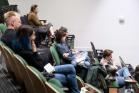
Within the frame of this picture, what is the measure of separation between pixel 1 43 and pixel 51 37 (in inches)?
108

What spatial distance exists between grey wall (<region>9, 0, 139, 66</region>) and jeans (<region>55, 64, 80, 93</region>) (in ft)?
14.0

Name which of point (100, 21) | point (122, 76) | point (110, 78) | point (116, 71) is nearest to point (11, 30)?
point (110, 78)

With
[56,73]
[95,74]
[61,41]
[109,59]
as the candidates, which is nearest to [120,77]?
[109,59]

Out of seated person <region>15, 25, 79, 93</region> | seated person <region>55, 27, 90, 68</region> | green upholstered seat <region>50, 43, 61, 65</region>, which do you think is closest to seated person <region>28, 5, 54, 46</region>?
seated person <region>55, 27, 90, 68</region>

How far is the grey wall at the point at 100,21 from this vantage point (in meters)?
8.56

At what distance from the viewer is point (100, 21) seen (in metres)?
8.71

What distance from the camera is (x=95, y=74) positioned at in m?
5.20

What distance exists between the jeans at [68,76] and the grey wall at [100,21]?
4.25 meters

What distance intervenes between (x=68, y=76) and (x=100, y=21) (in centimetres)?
461

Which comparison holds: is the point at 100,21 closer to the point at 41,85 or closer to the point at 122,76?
the point at 122,76

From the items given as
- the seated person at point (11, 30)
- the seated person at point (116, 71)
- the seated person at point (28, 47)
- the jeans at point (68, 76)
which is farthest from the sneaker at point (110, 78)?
the seated person at point (11, 30)

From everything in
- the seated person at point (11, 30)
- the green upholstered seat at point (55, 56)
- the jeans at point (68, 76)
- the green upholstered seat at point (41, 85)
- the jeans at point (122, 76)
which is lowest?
the jeans at point (122, 76)

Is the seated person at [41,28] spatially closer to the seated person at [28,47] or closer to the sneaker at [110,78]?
the sneaker at [110,78]

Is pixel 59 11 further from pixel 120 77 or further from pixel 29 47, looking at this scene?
pixel 29 47
